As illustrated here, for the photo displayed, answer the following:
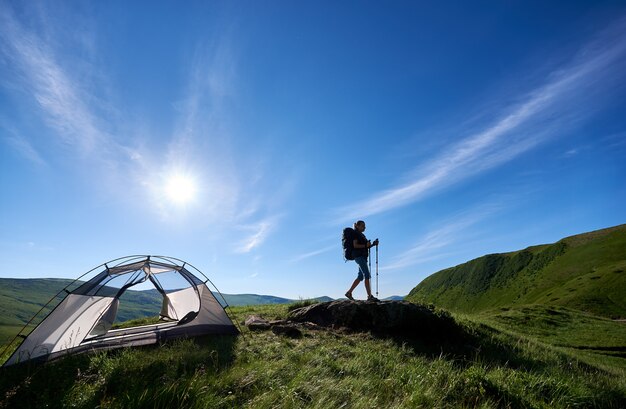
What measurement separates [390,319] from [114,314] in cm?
1046

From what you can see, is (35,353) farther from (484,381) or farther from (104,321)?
(484,381)

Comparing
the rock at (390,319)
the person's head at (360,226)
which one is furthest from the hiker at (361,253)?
the rock at (390,319)

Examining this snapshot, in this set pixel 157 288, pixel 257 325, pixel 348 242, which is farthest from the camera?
pixel 157 288

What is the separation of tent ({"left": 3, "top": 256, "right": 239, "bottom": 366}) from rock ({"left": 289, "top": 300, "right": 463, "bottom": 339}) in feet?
14.2

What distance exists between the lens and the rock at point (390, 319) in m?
12.7

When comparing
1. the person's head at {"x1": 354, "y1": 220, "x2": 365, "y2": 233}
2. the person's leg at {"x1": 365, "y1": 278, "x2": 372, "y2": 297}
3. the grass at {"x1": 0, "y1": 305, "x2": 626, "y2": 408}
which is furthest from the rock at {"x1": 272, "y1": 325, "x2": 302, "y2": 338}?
the person's head at {"x1": 354, "y1": 220, "x2": 365, "y2": 233}

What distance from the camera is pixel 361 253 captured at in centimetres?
1372

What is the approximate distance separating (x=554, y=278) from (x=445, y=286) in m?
41.3

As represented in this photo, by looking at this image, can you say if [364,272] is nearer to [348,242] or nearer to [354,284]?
[354,284]

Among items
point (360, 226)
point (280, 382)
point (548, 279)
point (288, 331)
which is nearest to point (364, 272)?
point (360, 226)

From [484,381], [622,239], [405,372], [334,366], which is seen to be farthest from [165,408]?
[622,239]

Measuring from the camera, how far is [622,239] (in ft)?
321

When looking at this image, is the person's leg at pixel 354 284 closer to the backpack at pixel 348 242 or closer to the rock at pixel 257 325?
the backpack at pixel 348 242

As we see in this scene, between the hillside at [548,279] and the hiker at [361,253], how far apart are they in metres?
75.6
